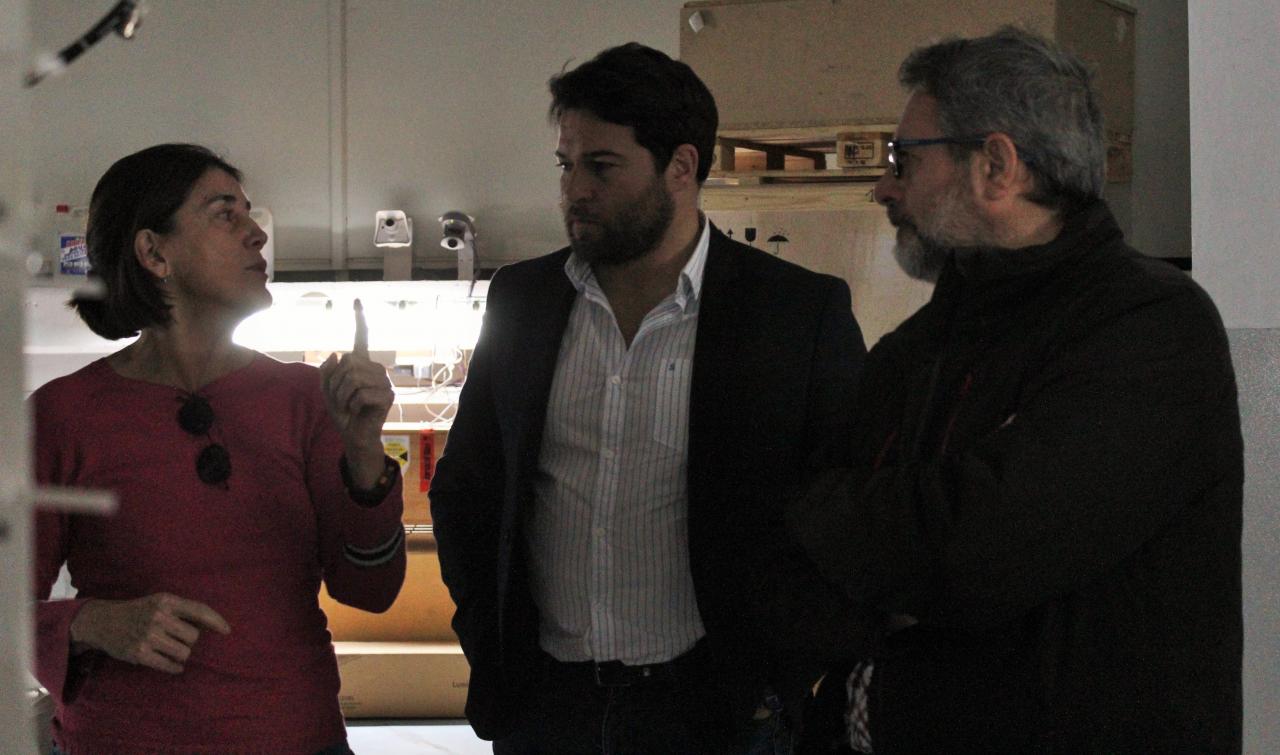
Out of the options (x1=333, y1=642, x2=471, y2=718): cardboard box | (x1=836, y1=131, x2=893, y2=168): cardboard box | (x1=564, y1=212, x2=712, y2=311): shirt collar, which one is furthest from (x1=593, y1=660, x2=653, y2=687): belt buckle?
(x1=333, y1=642, x2=471, y2=718): cardboard box

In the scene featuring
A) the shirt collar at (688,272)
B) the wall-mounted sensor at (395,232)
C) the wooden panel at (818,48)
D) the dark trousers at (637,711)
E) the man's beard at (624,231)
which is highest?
the wooden panel at (818,48)

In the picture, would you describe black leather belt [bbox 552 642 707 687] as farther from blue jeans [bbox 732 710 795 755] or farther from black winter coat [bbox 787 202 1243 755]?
black winter coat [bbox 787 202 1243 755]

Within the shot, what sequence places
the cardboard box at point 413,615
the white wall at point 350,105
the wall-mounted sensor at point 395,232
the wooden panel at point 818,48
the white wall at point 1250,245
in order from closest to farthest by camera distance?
the white wall at point 1250,245, the wooden panel at point 818,48, the cardboard box at point 413,615, the wall-mounted sensor at point 395,232, the white wall at point 350,105

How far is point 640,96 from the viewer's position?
6.88 ft

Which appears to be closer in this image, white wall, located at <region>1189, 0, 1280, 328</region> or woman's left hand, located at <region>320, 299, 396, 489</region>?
woman's left hand, located at <region>320, 299, 396, 489</region>

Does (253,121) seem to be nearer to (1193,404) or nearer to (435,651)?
(435,651)

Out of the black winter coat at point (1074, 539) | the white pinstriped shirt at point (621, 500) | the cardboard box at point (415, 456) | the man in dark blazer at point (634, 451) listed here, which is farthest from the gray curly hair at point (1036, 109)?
the cardboard box at point (415, 456)

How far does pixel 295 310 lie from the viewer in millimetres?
5551

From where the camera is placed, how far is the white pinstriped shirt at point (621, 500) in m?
1.97

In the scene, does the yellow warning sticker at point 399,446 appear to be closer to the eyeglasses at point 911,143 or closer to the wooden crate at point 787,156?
the wooden crate at point 787,156

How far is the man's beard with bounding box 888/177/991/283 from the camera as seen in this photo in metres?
1.63

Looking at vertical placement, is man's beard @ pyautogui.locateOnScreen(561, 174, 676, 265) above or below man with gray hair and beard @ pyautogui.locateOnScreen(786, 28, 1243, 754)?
above

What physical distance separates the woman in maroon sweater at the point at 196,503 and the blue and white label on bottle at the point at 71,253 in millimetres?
3814

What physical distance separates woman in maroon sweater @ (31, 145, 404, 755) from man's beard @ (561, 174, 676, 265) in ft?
1.40
